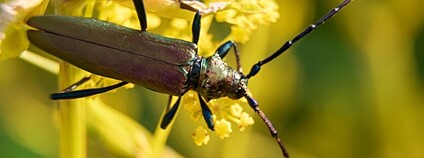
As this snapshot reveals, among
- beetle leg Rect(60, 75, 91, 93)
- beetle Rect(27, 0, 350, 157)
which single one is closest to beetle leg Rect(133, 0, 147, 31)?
beetle Rect(27, 0, 350, 157)

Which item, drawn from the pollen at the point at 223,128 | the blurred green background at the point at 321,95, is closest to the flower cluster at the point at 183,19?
the pollen at the point at 223,128

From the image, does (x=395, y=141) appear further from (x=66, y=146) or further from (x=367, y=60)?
(x=66, y=146)

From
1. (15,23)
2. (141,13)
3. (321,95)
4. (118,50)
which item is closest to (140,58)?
(118,50)

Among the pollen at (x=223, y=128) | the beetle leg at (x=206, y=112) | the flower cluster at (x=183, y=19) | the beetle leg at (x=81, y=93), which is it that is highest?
the flower cluster at (x=183, y=19)

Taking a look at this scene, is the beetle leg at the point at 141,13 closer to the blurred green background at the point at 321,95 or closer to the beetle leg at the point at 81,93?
the beetle leg at the point at 81,93

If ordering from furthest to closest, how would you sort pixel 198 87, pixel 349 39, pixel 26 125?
pixel 349 39
pixel 26 125
pixel 198 87

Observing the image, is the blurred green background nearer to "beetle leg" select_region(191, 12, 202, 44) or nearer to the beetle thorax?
the beetle thorax

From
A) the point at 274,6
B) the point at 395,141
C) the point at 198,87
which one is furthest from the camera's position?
the point at 395,141

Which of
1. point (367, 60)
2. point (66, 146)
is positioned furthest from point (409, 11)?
point (66, 146)
